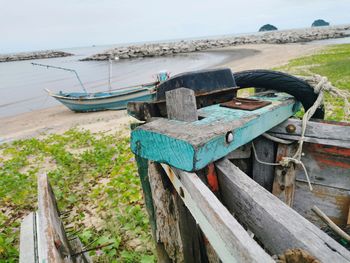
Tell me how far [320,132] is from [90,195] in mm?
4128

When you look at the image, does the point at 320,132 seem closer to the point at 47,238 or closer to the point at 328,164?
the point at 328,164

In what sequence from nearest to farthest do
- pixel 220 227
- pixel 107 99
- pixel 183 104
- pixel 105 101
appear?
pixel 220 227 < pixel 183 104 < pixel 107 99 < pixel 105 101

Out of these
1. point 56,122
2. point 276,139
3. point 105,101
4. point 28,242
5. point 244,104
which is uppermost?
point 244,104

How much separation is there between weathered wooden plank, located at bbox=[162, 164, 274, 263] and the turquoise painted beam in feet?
0.39

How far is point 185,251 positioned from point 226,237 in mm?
1087

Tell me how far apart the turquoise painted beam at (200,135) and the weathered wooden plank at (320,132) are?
276mm

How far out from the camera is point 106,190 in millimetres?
4867

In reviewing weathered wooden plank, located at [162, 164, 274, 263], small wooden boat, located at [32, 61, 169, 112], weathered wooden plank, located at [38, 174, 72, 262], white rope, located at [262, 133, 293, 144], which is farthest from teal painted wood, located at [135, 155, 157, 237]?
small wooden boat, located at [32, 61, 169, 112]

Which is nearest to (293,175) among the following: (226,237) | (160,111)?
(160,111)

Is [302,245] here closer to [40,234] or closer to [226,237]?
[226,237]

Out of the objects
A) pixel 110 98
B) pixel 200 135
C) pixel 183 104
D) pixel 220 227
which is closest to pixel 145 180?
pixel 183 104

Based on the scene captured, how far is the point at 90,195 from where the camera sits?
16.0 ft

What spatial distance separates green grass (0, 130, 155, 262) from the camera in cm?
350

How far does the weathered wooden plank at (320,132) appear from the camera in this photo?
1789mm
